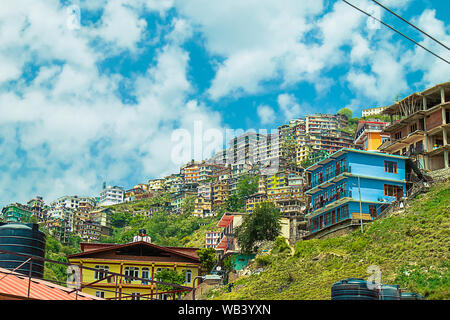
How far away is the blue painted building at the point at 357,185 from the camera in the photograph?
189 ft

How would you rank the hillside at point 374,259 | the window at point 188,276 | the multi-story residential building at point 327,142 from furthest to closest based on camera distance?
the multi-story residential building at point 327,142
the window at point 188,276
the hillside at point 374,259

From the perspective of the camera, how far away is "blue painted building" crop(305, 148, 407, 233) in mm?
57750

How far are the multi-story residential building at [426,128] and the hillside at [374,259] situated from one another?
14154mm

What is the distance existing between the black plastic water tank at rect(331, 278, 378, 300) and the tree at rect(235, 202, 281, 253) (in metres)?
47.2

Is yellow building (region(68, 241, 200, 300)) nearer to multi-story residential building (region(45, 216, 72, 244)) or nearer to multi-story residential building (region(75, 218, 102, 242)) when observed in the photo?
multi-story residential building (region(45, 216, 72, 244))

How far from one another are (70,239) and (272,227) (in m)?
135

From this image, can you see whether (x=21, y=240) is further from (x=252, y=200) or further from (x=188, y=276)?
(x=252, y=200)

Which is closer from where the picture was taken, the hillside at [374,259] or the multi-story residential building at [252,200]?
the hillside at [374,259]

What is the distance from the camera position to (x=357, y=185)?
2323 inches

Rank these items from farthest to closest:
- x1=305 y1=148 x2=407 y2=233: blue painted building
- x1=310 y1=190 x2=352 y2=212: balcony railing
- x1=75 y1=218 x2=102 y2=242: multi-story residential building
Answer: x1=75 y1=218 x2=102 y2=242: multi-story residential building < x1=310 y1=190 x2=352 y2=212: balcony railing < x1=305 y1=148 x2=407 y2=233: blue painted building

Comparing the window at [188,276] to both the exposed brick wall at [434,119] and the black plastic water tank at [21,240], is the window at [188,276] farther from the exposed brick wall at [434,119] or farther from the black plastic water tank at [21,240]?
the exposed brick wall at [434,119]

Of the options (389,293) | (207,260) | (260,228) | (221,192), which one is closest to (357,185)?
(260,228)

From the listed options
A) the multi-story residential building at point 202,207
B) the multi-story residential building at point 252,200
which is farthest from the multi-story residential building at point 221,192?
the multi-story residential building at point 252,200

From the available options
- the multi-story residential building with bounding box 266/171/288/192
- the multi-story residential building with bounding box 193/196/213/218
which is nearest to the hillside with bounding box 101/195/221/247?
the multi-story residential building with bounding box 193/196/213/218
